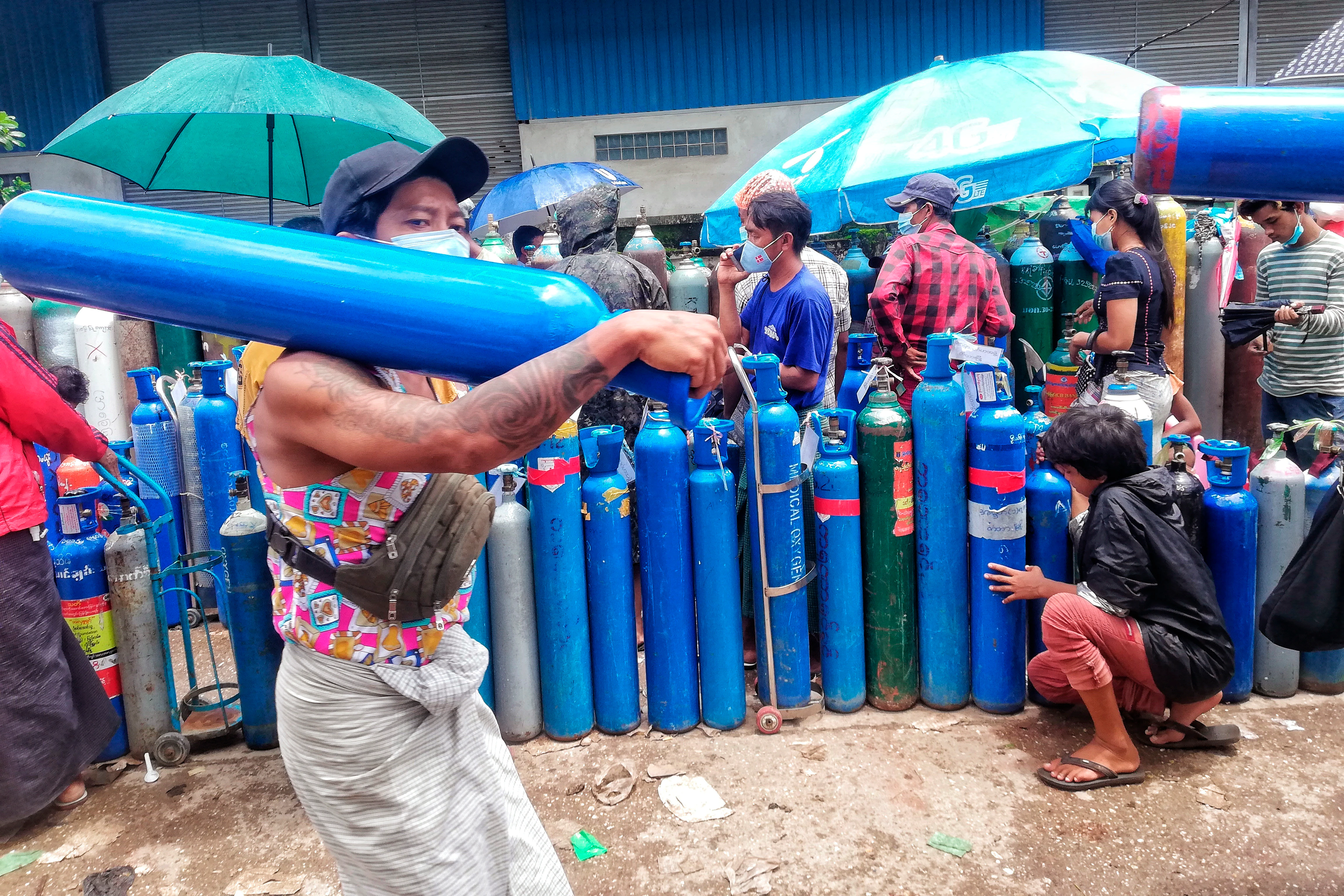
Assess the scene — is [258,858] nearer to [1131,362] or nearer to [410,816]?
[410,816]

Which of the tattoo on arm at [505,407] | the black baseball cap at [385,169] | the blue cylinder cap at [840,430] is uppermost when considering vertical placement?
the black baseball cap at [385,169]

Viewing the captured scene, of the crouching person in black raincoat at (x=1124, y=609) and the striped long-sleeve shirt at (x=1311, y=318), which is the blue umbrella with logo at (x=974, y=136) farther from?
the crouching person in black raincoat at (x=1124, y=609)

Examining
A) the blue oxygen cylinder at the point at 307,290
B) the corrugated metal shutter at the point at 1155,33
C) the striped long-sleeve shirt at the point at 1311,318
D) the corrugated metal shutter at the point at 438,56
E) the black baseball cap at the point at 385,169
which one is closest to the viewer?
the blue oxygen cylinder at the point at 307,290

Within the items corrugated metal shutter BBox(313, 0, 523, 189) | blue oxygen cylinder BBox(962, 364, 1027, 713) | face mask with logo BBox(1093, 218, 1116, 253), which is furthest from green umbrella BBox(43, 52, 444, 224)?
corrugated metal shutter BBox(313, 0, 523, 189)

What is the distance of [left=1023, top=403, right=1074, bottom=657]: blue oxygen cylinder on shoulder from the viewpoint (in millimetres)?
3391

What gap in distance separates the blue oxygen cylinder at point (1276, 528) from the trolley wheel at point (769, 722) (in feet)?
5.84

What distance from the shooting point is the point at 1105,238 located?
5676 millimetres

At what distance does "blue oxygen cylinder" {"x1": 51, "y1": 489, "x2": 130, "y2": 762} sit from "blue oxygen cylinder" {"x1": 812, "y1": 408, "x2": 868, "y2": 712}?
2.63 m

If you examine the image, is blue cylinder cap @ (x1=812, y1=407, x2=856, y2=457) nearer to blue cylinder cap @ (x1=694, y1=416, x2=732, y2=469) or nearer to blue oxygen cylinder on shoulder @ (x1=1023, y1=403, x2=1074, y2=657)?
blue cylinder cap @ (x1=694, y1=416, x2=732, y2=469)

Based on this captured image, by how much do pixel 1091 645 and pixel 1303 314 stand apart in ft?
8.37

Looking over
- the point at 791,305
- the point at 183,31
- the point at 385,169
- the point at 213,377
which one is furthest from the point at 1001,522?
the point at 183,31

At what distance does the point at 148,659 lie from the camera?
139 inches

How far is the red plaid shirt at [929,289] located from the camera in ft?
14.7

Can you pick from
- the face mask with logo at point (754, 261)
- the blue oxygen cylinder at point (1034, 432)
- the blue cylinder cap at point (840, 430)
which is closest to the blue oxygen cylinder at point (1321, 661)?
the blue oxygen cylinder at point (1034, 432)
